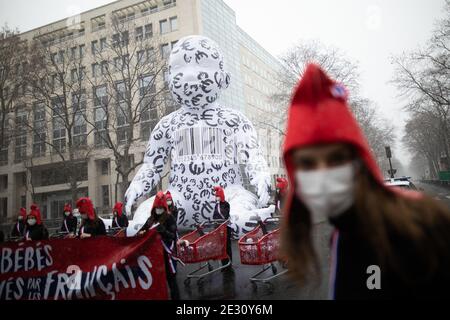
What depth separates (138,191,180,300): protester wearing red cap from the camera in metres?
4.27

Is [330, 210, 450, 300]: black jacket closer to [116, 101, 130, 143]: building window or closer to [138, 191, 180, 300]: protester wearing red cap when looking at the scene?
[138, 191, 180, 300]: protester wearing red cap

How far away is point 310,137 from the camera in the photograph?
4.40 ft

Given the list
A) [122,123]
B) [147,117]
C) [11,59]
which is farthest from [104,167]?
[11,59]

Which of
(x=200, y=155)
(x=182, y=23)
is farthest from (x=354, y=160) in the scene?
(x=182, y=23)

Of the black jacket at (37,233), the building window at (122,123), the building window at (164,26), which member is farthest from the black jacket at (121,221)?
the building window at (164,26)

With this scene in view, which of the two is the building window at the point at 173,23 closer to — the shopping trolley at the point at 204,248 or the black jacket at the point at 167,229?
the shopping trolley at the point at 204,248

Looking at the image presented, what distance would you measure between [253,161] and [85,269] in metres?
4.00

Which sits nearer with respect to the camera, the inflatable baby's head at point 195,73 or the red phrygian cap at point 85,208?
the red phrygian cap at point 85,208

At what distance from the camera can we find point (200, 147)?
23.2 feet

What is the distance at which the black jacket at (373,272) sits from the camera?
1.22 m

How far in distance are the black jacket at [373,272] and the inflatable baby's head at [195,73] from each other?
6044mm

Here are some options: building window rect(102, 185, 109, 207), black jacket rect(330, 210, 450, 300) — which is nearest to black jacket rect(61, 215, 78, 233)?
black jacket rect(330, 210, 450, 300)

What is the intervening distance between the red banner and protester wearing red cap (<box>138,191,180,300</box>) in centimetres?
43
